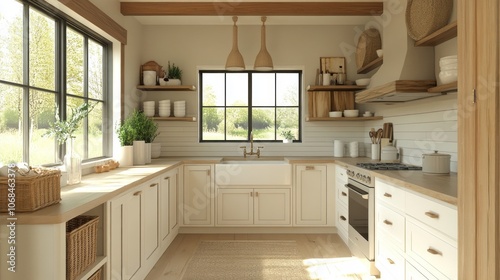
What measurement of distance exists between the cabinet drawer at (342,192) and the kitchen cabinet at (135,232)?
1.97 metres

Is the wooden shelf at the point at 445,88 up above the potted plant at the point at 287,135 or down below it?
above

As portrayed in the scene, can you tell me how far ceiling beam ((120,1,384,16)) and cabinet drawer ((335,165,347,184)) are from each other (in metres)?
1.75

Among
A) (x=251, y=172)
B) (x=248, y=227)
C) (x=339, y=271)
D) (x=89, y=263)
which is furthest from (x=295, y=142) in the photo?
(x=89, y=263)

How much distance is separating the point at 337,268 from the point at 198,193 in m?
1.88

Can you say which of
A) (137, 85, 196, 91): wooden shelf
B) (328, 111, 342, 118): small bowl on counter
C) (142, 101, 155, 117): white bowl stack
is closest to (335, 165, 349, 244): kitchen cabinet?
(328, 111, 342, 118): small bowl on counter

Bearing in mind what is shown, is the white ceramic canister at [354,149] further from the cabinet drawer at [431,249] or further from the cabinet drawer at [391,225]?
the cabinet drawer at [431,249]

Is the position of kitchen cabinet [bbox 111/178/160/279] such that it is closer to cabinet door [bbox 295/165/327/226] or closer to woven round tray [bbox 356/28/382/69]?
cabinet door [bbox 295/165/327/226]

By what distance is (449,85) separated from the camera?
283 centimetres

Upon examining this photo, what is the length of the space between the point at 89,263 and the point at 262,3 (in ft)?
11.0

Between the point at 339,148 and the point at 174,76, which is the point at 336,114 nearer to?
the point at 339,148

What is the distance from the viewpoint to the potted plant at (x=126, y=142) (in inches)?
160

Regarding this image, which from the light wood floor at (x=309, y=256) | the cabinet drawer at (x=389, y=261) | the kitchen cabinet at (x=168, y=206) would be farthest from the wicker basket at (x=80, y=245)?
the cabinet drawer at (x=389, y=261)

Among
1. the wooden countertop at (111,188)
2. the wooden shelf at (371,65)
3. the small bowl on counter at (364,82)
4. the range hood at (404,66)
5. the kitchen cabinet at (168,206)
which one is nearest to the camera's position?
the wooden countertop at (111,188)

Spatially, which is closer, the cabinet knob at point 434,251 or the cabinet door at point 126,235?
the cabinet knob at point 434,251
